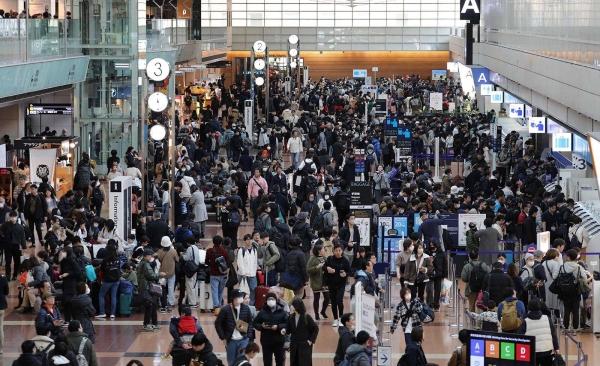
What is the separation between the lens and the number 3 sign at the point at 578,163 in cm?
2648

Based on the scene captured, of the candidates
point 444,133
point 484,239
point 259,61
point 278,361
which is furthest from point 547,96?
point 259,61

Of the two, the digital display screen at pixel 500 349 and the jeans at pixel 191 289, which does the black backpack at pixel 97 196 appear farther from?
the digital display screen at pixel 500 349

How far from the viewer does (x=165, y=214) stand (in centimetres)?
2317

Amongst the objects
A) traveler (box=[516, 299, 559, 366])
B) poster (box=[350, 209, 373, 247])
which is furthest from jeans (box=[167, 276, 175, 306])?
traveler (box=[516, 299, 559, 366])

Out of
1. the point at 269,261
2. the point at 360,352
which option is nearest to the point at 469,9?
the point at 269,261

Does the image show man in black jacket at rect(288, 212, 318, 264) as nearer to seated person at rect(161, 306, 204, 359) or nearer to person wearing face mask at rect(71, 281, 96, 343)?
person wearing face mask at rect(71, 281, 96, 343)

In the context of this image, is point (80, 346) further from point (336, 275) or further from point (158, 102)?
point (158, 102)

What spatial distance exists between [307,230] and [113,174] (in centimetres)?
743

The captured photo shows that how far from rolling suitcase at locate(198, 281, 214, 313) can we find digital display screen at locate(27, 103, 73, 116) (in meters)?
18.1

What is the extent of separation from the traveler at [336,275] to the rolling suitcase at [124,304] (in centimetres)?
311

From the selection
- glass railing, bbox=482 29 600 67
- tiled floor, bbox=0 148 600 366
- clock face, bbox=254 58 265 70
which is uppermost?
glass railing, bbox=482 29 600 67

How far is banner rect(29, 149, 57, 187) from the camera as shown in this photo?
26.6 metres

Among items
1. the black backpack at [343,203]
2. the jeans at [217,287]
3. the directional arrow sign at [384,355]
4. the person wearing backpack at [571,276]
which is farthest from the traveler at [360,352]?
the black backpack at [343,203]

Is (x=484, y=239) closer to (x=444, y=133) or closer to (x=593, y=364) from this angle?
(x=593, y=364)
